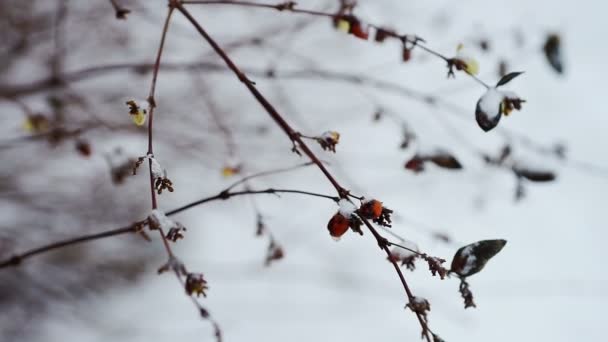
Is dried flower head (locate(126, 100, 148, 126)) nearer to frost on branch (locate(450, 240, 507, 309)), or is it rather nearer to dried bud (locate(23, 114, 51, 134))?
frost on branch (locate(450, 240, 507, 309))

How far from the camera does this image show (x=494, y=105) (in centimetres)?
40

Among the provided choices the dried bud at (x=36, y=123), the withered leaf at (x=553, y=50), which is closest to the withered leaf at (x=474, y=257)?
the withered leaf at (x=553, y=50)

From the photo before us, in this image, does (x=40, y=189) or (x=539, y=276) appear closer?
(x=40, y=189)

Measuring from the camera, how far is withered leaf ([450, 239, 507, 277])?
0.37m

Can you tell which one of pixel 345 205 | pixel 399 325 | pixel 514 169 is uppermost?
pixel 399 325

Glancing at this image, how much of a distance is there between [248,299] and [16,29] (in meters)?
0.98

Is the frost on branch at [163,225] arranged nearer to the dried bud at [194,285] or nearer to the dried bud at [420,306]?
the dried bud at [194,285]

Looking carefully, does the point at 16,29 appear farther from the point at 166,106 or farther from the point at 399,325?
the point at 399,325

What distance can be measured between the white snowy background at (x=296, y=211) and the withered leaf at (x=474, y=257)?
0.85 m

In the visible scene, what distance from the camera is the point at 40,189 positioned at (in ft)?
4.41

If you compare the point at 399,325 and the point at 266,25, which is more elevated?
the point at 266,25

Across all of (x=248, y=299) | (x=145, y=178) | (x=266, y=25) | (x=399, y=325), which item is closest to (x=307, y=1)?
(x=266, y=25)

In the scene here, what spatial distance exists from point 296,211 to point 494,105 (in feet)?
3.78

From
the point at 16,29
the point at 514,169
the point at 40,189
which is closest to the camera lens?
the point at 514,169
